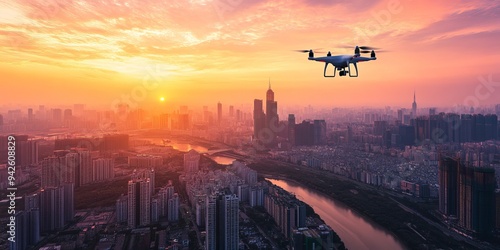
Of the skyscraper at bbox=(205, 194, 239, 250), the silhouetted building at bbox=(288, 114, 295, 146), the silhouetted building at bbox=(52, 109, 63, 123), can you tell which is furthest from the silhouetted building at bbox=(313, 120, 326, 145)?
the silhouetted building at bbox=(52, 109, 63, 123)

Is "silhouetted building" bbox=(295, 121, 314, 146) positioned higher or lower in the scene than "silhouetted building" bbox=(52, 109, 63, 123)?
lower

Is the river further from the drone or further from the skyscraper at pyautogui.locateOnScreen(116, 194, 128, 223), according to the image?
the drone

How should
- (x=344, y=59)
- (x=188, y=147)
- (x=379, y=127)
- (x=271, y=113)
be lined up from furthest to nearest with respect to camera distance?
(x=271, y=113) < (x=188, y=147) < (x=379, y=127) < (x=344, y=59)

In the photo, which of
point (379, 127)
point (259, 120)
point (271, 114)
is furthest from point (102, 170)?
point (379, 127)

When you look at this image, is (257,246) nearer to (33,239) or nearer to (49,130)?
(33,239)

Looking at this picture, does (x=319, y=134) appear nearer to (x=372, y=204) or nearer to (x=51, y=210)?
(x=372, y=204)

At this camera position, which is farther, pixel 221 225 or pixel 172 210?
pixel 172 210
